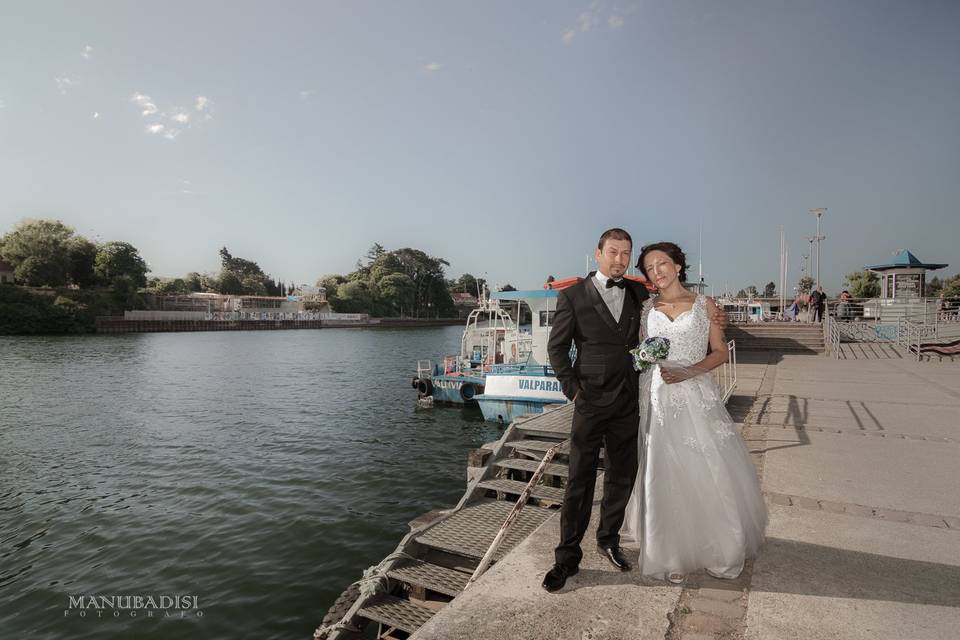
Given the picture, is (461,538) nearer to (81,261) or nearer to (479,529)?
(479,529)

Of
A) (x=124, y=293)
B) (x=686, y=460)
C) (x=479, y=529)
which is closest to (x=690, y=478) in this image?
A: (x=686, y=460)

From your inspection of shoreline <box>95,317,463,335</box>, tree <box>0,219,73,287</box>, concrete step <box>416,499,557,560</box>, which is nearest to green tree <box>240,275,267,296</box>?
shoreline <box>95,317,463,335</box>

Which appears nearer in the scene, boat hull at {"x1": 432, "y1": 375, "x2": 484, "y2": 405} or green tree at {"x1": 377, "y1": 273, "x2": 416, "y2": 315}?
boat hull at {"x1": 432, "y1": 375, "x2": 484, "y2": 405}

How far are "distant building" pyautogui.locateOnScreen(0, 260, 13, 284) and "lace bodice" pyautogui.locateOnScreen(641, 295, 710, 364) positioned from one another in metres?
106

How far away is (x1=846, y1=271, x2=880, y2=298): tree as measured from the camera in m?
73.9

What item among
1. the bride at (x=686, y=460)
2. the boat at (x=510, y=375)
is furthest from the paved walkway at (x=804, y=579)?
the boat at (x=510, y=375)

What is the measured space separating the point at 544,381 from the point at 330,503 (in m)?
8.46

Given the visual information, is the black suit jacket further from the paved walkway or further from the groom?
the paved walkway

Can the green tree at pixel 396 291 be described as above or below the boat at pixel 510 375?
above

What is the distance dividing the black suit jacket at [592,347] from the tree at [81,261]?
353ft

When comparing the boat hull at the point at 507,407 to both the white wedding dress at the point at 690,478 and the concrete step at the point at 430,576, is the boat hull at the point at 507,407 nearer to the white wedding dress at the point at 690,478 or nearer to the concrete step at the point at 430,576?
the concrete step at the point at 430,576

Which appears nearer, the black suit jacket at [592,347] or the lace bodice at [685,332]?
the black suit jacket at [592,347]

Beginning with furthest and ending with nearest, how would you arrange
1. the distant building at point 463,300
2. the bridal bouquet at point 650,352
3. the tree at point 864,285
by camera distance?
the distant building at point 463,300, the tree at point 864,285, the bridal bouquet at point 650,352

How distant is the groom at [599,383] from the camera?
3.65 meters
